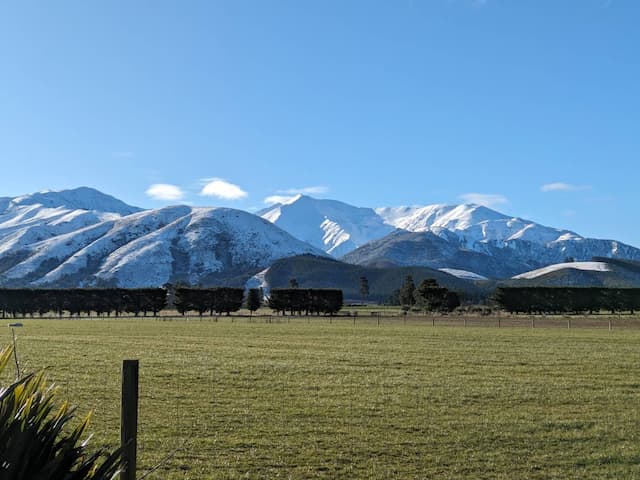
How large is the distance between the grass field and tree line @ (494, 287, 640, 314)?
103882 mm

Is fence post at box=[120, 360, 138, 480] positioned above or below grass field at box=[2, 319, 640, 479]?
above

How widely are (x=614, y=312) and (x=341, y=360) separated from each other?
391 ft

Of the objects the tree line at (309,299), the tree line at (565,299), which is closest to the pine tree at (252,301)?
the tree line at (309,299)

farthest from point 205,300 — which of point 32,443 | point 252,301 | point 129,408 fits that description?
point 32,443

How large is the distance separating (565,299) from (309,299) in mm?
53161

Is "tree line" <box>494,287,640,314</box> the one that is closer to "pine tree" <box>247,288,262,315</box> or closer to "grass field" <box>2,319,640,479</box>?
"pine tree" <box>247,288,262,315</box>

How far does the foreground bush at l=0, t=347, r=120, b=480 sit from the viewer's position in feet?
14.8

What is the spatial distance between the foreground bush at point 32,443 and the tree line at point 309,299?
13660 centimetres

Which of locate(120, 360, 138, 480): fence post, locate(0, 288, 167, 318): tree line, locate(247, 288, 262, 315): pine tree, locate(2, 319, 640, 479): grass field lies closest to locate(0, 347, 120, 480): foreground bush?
locate(120, 360, 138, 480): fence post

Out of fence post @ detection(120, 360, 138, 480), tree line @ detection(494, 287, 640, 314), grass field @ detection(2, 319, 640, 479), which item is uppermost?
tree line @ detection(494, 287, 640, 314)

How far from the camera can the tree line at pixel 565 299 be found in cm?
13688

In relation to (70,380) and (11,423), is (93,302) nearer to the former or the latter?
(70,380)

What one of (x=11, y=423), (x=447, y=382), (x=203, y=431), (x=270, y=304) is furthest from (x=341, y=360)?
(x=270, y=304)

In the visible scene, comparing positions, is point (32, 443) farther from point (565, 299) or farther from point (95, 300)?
point (95, 300)
